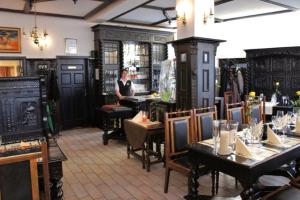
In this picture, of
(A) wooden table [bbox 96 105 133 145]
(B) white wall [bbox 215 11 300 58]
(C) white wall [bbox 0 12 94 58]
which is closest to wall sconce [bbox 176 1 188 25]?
(A) wooden table [bbox 96 105 133 145]

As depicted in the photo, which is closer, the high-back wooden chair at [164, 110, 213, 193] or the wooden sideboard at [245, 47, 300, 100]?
the high-back wooden chair at [164, 110, 213, 193]

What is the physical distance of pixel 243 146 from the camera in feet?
7.06

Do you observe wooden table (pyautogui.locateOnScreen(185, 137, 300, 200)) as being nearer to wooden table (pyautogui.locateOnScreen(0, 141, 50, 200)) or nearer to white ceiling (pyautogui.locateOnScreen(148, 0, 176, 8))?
wooden table (pyautogui.locateOnScreen(0, 141, 50, 200))

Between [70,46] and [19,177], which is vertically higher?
[70,46]

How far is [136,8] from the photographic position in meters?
5.68

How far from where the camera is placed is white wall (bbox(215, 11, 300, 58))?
655cm

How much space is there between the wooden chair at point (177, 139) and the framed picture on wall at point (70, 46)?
14.6 feet

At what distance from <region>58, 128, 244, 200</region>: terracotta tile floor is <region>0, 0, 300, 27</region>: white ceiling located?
9.77ft

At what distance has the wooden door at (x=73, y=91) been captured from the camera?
6.51 m

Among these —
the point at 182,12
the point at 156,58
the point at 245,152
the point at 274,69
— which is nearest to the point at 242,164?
the point at 245,152

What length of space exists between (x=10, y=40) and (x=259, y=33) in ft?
21.0

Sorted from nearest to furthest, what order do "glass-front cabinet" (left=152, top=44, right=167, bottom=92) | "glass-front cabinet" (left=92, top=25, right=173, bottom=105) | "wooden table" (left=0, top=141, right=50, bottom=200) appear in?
1. "wooden table" (left=0, top=141, right=50, bottom=200)
2. "glass-front cabinet" (left=92, top=25, right=173, bottom=105)
3. "glass-front cabinet" (left=152, top=44, right=167, bottom=92)

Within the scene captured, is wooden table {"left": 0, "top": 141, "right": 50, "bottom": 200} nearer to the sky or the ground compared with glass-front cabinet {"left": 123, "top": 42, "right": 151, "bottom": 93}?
nearer to the ground

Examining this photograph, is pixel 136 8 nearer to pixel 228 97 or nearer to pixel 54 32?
pixel 54 32
